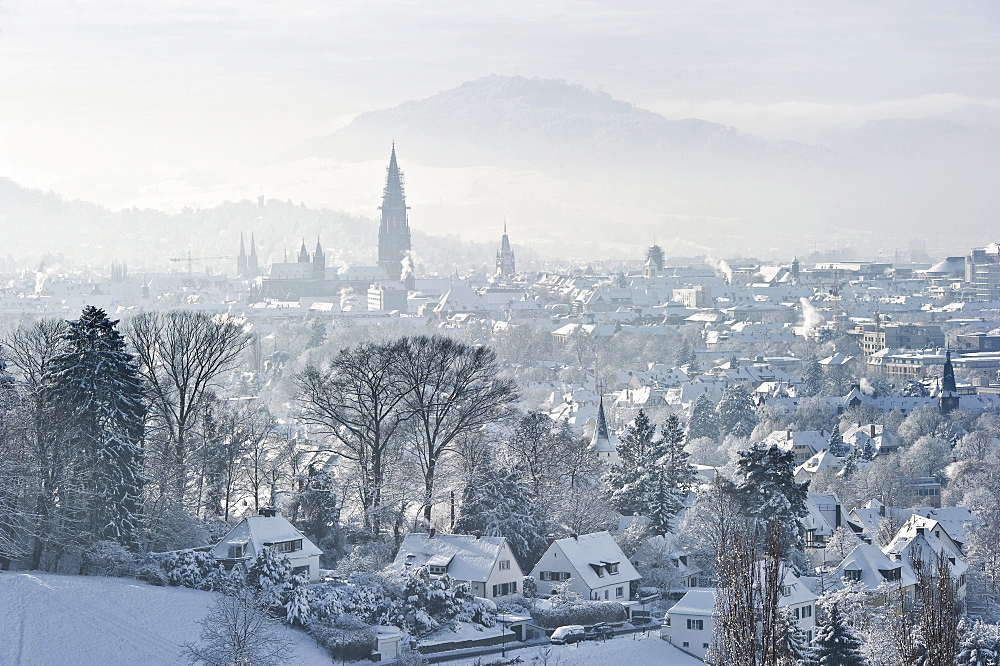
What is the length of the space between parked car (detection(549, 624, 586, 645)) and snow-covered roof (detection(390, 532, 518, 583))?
2.21 metres

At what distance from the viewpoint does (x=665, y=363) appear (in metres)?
130

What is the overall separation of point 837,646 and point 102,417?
51.6 feet

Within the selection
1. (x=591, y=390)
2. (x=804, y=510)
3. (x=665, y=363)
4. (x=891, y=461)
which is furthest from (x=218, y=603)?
(x=665, y=363)

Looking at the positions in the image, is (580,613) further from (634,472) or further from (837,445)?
(837,445)

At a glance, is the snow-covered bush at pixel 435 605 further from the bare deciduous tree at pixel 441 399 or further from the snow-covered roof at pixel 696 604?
the bare deciduous tree at pixel 441 399

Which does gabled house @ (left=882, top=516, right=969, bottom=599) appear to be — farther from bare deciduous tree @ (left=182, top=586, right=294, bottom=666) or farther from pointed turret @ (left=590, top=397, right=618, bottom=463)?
bare deciduous tree @ (left=182, top=586, right=294, bottom=666)

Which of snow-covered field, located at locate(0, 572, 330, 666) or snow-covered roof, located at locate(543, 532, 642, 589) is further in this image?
snow-covered roof, located at locate(543, 532, 642, 589)

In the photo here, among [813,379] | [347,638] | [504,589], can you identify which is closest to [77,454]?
[347,638]

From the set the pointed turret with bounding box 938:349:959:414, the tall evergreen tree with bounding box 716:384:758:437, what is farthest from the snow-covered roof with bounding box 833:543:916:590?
the pointed turret with bounding box 938:349:959:414

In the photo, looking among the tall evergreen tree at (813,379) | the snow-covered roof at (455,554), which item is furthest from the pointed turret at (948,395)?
the snow-covered roof at (455,554)

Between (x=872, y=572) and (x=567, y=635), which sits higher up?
(x=872, y=572)

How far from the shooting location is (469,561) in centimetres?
3772

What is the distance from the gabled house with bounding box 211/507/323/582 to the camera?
118ft

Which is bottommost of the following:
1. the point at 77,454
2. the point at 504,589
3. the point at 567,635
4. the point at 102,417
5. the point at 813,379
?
the point at 567,635
